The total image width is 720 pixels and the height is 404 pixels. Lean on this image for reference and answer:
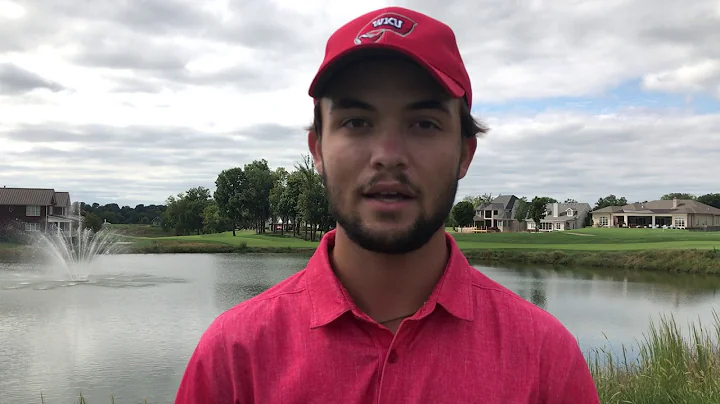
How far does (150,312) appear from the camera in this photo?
682 inches

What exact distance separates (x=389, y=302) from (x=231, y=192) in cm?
6312

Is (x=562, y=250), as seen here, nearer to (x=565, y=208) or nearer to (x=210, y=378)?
(x=210, y=378)

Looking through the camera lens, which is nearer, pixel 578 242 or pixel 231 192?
pixel 578 242

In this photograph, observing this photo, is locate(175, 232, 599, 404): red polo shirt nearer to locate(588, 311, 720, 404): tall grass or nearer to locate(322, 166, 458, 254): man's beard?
locate(322, 166, 458, 254): man's beard

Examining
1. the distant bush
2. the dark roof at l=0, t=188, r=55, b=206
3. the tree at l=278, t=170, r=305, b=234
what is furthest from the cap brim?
the dark roof at l=0, t=188, r=55, b=206

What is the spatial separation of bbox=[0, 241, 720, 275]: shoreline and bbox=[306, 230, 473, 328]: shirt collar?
3393 cm

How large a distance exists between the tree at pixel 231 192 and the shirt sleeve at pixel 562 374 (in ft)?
203

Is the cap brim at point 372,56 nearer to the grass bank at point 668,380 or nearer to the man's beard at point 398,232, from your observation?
the man's beard at point 398,232

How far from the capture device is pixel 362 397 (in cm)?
148

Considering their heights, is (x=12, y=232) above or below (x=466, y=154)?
below

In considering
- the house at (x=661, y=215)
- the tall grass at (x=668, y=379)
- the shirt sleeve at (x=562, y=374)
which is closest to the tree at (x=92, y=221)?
the tall grass at (x=668, y=379)

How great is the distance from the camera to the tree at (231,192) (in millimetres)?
62094

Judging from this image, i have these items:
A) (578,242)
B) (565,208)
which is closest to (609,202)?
(565,208)

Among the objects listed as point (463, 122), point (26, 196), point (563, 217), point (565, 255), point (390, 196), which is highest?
point (26, 196)
